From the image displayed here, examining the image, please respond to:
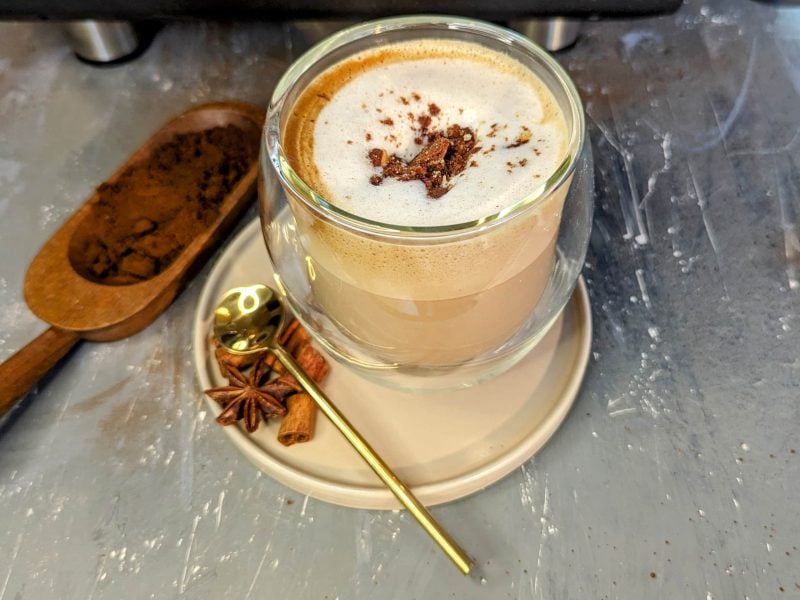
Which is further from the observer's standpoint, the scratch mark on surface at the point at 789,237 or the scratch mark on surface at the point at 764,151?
the scratch mark on surface at the point at 764,151

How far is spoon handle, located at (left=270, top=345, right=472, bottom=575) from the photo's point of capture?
61cm

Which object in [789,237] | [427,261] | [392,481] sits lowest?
[789,237]

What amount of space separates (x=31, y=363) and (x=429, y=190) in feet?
1.64

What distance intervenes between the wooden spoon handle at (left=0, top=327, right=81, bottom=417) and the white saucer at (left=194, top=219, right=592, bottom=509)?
166 mm

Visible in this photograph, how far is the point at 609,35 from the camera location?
4.02ft

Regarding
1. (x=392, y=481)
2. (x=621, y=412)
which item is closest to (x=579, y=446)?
Result: (x=621, y=412)

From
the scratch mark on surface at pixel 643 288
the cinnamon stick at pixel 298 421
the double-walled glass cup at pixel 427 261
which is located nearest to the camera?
the double-walled glass cup at pixel 427 261

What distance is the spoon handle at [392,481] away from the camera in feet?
2.01

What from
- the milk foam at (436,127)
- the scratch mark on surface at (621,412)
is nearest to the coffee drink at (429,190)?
the milk foam at (436,127)

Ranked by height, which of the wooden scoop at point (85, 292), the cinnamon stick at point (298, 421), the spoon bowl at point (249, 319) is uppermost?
the wooden scoop at point (85, 292)

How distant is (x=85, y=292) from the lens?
31.3 inches

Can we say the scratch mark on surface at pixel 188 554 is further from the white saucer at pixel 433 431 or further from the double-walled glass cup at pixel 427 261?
the double-walled glass cup at pixel 427 261

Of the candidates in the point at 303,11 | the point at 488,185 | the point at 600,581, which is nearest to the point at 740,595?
the point at 600,581

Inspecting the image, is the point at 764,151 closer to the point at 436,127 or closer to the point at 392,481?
the point at 436,127
